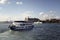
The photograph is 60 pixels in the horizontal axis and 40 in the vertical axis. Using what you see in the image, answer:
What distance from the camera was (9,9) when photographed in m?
4.23

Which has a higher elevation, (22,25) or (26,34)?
(22,25)

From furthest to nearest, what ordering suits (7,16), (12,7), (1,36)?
(1,36) < (12,7) < (7,16)

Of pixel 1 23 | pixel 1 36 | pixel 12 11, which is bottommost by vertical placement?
pixel 1 36

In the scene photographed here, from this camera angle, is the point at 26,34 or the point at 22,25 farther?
the point at 26,34

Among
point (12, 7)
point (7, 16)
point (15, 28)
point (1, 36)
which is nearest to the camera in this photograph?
point (7, 16)

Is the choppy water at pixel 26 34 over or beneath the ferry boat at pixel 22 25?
beneath

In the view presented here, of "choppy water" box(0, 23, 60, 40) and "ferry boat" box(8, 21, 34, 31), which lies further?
"choppy water" box(0, 23, 60, 40)

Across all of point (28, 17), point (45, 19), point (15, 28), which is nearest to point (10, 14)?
point (28, 17)

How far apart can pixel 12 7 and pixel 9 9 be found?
4.3 inches

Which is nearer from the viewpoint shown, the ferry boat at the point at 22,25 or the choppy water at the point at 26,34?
the ferry boat at the point at 22,25

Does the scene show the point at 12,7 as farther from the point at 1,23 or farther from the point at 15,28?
the point at 15,28

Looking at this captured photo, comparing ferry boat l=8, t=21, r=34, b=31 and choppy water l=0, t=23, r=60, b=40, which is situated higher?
ferry boat l=8, t=21, r=34, b=31

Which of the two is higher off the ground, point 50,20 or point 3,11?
point 3,11

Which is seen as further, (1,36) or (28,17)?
(1,36)
